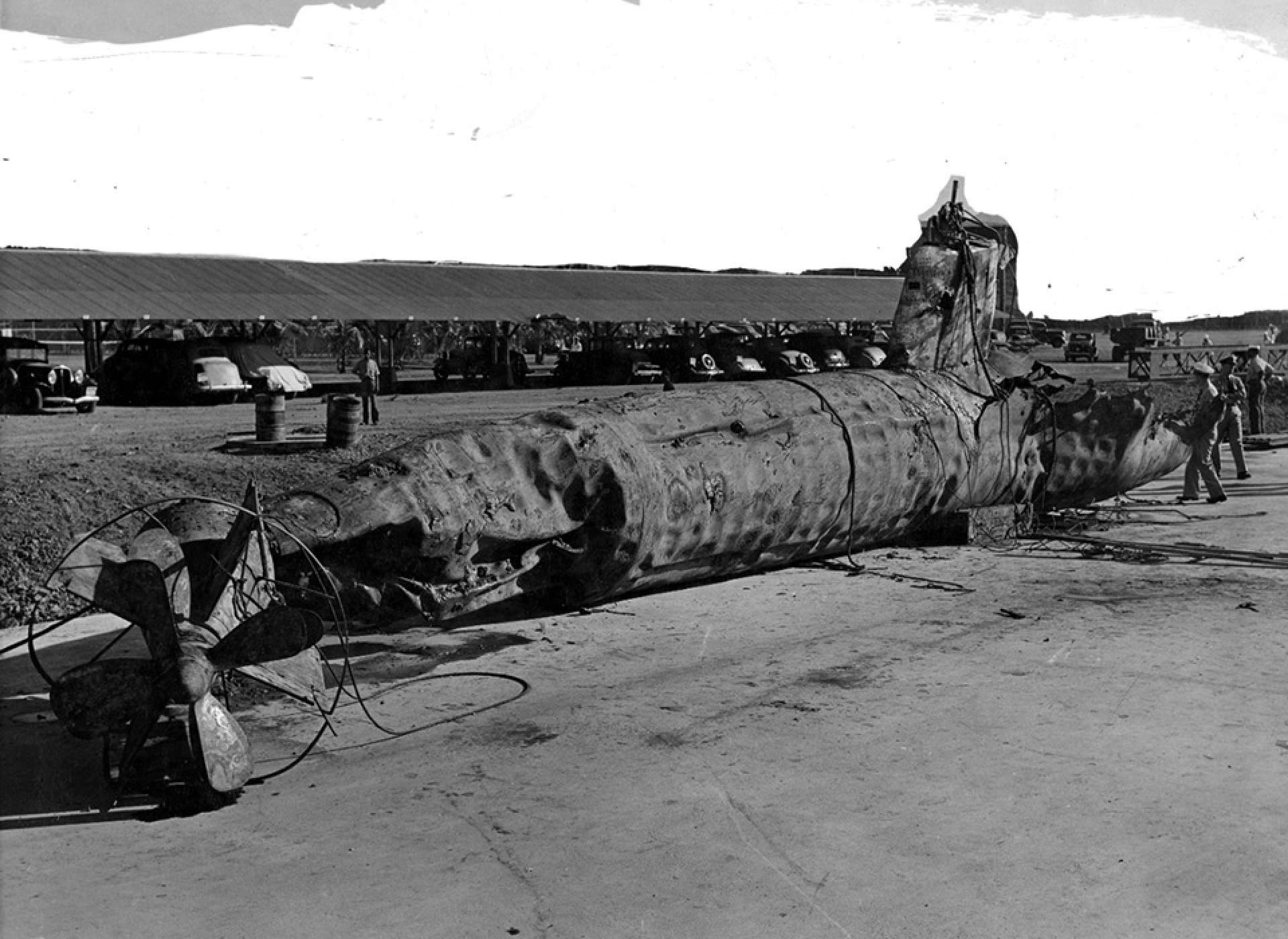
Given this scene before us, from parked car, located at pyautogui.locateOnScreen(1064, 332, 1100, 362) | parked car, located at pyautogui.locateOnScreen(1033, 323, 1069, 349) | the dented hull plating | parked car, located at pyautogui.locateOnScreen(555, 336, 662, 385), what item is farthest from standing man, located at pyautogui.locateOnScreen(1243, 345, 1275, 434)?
parked car, located at pyautogui.locateOnScreen(1033, 323, 1069, 349)

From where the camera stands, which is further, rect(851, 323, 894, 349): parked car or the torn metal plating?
rect(851, 323, 894, 349): parked car

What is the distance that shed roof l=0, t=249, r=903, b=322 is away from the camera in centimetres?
3050

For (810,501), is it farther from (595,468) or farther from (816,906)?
(816,906)

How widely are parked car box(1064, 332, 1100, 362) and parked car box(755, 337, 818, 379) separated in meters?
17.9

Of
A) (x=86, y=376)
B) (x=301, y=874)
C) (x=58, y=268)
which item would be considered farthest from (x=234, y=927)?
(x=58, y=268)

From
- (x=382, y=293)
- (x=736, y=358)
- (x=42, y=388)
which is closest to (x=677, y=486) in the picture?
(x=42, y=388)

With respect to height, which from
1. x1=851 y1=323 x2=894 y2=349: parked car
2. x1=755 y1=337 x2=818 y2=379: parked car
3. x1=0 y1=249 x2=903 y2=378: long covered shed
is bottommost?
x1=755 y1=337 x2=818 y2=379: parked car

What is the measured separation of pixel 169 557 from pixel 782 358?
34650 mm

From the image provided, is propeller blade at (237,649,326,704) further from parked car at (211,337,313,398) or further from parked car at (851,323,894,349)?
parked car at (851,323,894,349)

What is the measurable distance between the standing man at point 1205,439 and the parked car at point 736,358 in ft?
69.4

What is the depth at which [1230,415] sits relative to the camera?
19484 millimetres

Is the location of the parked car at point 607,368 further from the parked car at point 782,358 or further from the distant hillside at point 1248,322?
the distant hillside at point 1248,322

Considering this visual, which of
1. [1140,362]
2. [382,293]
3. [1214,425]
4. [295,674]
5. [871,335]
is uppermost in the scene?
[382,293]

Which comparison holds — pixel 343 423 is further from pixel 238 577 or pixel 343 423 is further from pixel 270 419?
pixel 238 577
